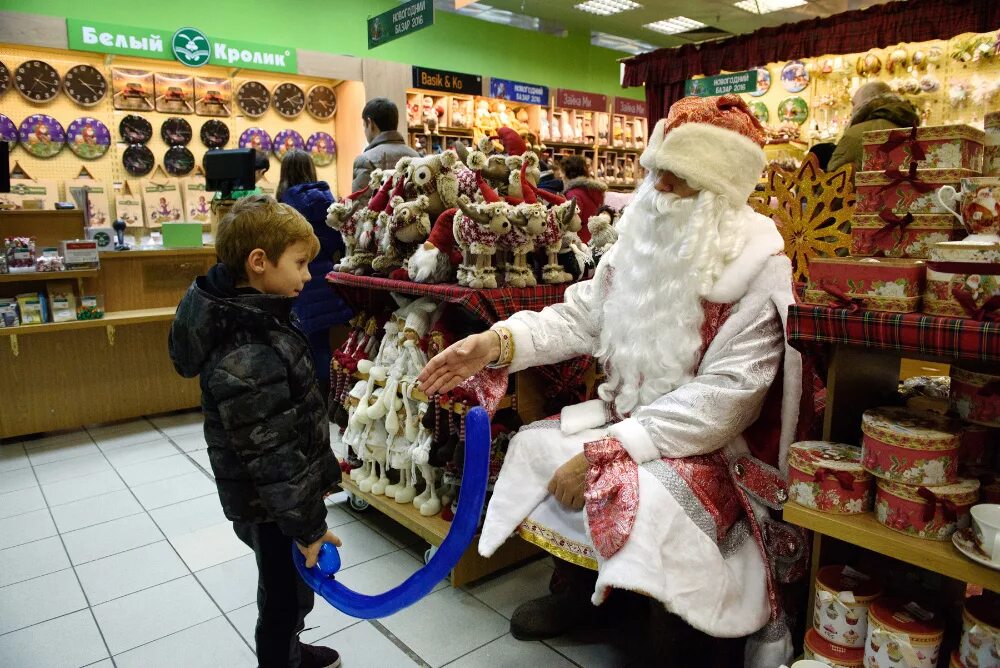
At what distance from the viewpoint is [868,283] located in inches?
52.0

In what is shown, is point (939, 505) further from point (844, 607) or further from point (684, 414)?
point (684, 414)

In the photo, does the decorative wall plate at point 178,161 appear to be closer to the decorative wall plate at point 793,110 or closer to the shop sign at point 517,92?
the shop sign at point 517,92

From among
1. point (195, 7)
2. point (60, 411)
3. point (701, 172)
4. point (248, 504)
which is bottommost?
point (60, 411)

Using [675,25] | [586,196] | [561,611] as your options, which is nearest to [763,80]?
[586,196]

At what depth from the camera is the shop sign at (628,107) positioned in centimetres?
934

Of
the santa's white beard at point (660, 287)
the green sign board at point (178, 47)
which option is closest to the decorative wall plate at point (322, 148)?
the green sign board at point (178, 47)

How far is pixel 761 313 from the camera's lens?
1701 mm

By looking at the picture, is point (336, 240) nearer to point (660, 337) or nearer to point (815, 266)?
point (660, 337)

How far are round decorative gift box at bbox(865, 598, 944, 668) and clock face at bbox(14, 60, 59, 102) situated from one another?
6.36 m

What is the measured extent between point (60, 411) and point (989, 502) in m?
4.89

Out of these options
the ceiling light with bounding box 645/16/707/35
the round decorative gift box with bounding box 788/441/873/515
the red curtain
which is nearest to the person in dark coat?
the round decorative gift box with bounding box 788/441/873/515

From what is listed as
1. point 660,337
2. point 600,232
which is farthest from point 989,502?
point 600,232

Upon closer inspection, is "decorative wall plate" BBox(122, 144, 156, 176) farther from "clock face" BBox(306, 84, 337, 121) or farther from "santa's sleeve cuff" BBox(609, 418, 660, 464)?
"santa's sleeve cuff" BBox(609, 418, 660, 464)

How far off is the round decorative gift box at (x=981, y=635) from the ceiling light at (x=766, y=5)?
347 inches
